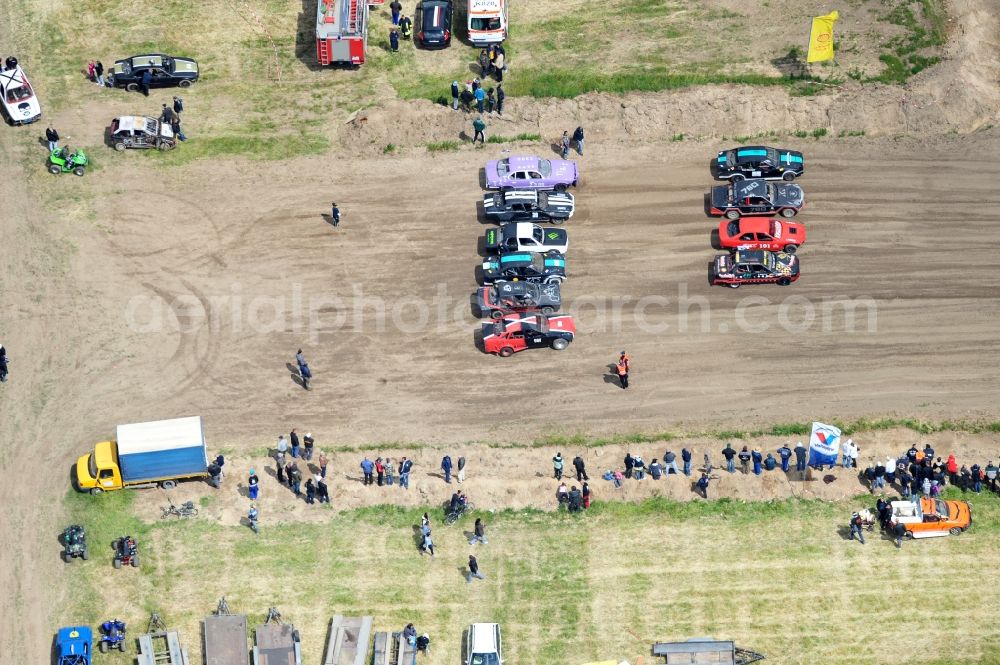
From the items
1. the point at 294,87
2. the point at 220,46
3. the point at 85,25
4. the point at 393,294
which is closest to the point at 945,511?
the point at 393,294

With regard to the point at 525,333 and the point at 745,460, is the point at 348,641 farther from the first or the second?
the point at 745,460

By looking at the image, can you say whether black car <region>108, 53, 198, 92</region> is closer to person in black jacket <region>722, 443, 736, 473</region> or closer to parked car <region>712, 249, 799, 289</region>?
parked car <region>712, 249, 799, 289</region>

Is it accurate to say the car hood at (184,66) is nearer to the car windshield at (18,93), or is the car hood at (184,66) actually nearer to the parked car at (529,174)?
the car windshield at (18,93)

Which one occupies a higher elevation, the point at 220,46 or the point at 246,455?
the point at 220,46

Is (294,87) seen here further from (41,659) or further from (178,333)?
(41,659)

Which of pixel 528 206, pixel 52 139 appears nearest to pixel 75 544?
pixel 52 139

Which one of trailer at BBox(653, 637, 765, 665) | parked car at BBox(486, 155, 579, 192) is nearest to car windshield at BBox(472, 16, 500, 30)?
parked car at BBox(486, 155, 579, 192)

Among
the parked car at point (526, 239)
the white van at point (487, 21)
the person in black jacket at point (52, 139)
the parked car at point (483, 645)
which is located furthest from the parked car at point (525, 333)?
the person in black jacket at point (52, 139)
